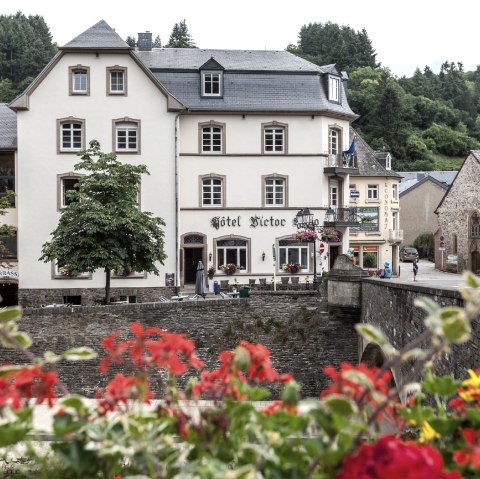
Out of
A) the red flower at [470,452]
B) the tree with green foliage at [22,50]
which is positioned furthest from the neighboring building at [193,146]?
the tree with green foliage at [22,50]

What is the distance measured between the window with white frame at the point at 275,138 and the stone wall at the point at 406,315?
412 inches

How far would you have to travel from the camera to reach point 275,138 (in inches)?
1231

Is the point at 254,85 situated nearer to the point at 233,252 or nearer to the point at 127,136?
the point at 127,136

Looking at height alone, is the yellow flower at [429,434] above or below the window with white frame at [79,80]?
below

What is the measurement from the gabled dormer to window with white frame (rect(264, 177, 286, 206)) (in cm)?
415

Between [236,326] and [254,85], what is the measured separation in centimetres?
1163

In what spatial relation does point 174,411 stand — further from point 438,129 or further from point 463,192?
point 438,129

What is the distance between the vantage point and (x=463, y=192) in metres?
47.4

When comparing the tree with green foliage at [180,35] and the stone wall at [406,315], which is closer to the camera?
the stone wall at [406,315]

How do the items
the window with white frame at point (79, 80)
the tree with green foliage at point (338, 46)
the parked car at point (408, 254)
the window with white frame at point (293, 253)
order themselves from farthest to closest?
the tree with green foliage at point (338, 46) → the parked car at point (408, 254) → the window with white frame at point (293, 253) → the window with white frame at point (79, 80)

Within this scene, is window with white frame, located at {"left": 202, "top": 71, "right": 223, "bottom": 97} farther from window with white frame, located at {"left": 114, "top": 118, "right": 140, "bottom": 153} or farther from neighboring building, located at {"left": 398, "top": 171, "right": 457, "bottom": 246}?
neighboring building, located at {"left": 398, "top": 171, "right": 457, "bottom": 246}

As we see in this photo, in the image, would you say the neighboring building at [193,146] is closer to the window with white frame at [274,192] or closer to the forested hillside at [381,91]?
the window with white frame at [274,192]

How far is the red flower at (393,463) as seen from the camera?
217cm

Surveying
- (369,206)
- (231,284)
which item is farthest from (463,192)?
(231,284)
